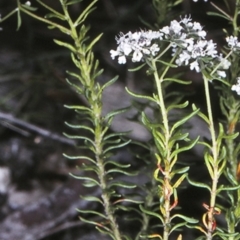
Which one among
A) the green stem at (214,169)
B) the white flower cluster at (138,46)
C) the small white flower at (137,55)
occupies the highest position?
the white flower cluster at (138,46)

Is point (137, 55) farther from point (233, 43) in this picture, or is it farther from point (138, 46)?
point (233, 43)

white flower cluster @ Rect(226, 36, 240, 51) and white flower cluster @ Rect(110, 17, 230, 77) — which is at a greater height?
white flower cluster @ Rect(226, 36, 240, 51)

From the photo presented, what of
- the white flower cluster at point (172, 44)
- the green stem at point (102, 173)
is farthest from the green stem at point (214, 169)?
the green stem at point (102, 173)

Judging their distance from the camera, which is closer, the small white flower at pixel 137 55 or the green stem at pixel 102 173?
the small white flower at pixel 137 55

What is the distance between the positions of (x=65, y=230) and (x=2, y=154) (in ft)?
1.11

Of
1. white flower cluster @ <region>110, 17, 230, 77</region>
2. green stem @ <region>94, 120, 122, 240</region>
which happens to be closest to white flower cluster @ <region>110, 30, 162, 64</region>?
white flower cluster @ <region>110, 17, 230, 77</region>

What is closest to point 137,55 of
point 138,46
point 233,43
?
point 138,46

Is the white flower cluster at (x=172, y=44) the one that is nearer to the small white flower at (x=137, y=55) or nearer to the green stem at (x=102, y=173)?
the small white flower at (x=137, y=55)

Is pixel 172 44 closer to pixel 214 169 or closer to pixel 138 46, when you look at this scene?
pixel 138 46

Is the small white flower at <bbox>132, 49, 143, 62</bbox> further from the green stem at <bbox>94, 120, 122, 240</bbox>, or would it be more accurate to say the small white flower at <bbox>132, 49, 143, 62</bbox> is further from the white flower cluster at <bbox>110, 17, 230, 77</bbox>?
the green stem at <bbox>94, 120, 122, 240</bbox>

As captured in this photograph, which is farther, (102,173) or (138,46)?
(102,173)

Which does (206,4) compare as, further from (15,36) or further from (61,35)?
(15,36)

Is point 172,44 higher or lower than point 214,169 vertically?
higher

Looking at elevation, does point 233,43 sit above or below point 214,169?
above
